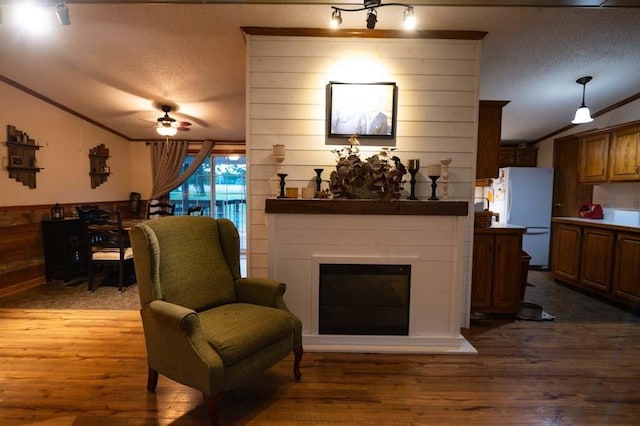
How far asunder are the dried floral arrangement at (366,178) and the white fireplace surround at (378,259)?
189mm

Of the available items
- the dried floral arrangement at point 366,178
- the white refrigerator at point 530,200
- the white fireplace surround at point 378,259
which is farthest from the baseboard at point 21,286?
the white refrigerator at point 530,200

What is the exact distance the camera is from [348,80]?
9.50 ft

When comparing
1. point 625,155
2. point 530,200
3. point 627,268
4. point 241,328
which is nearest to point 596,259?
point 627,268

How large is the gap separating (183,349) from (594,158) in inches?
218

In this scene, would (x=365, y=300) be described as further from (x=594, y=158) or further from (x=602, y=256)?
(x=594, y=158)

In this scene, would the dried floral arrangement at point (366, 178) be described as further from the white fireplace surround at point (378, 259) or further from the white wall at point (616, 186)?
the white wall at point (616, 186)

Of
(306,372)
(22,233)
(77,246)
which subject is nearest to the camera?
(306,372)

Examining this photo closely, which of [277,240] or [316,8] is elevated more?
[316,8]

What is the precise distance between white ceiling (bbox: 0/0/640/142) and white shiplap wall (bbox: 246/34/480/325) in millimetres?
188

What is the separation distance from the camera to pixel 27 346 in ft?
8.81

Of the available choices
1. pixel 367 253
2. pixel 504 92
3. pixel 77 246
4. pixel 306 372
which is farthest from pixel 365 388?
pixel 77 246

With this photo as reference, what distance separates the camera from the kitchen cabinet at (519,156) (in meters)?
5.97

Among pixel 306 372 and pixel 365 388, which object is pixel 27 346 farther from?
pixel 365 388

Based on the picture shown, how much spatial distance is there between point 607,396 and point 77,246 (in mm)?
5621
